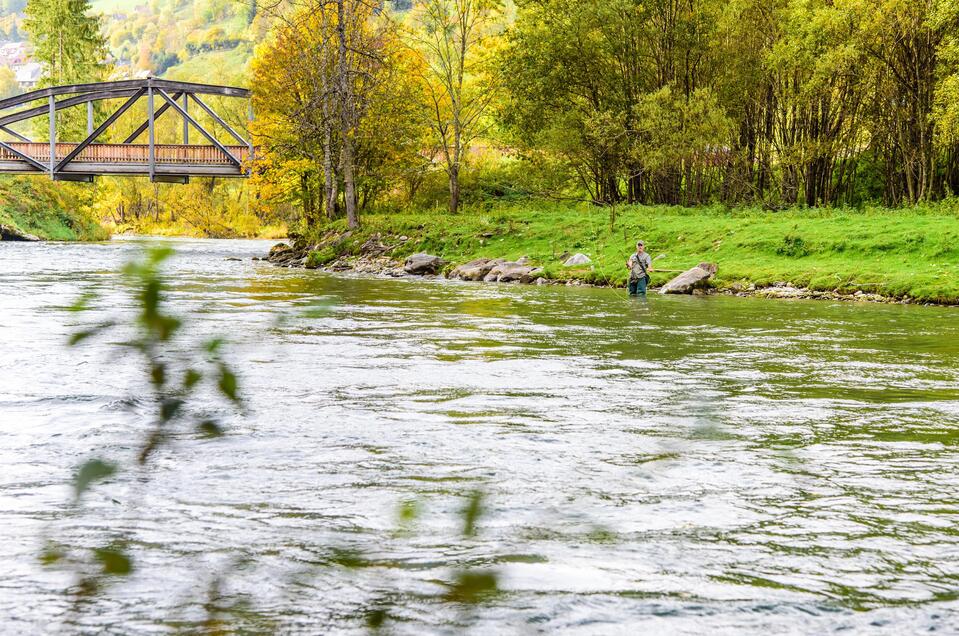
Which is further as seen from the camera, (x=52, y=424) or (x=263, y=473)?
(x=52, y=424)

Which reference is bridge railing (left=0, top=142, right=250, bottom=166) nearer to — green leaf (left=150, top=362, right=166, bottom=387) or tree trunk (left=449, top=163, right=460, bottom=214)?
tree trunk (left=449, top=163, right=460, bottom=214)

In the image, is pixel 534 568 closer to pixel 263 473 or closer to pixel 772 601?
pixel 772 601

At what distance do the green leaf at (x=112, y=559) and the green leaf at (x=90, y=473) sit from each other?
195 centimetres

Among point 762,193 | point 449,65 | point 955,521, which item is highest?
point 449,65

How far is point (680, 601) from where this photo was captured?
13.7 ft

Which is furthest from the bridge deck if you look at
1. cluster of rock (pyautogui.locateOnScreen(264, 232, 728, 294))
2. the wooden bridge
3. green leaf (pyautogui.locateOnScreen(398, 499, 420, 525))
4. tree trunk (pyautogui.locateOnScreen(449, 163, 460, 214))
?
green leaf (pyautogui.locateOnScreen(398, 499, 420, 525))

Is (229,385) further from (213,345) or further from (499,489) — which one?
(499,489)

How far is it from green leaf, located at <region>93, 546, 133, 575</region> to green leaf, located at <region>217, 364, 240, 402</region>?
2.11m

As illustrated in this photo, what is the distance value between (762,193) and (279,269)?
19.8 meters

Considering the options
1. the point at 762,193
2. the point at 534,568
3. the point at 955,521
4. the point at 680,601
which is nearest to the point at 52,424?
the point at 534,568

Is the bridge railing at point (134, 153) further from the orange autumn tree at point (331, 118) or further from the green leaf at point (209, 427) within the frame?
the green leaf at point (209, 427)

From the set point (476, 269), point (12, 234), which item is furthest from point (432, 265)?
point (12, 234)

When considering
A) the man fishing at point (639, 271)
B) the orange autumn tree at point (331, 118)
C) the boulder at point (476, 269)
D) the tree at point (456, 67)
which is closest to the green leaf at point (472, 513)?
the man fishing at point (639, 271)

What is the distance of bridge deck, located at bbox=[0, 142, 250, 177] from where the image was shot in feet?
179
